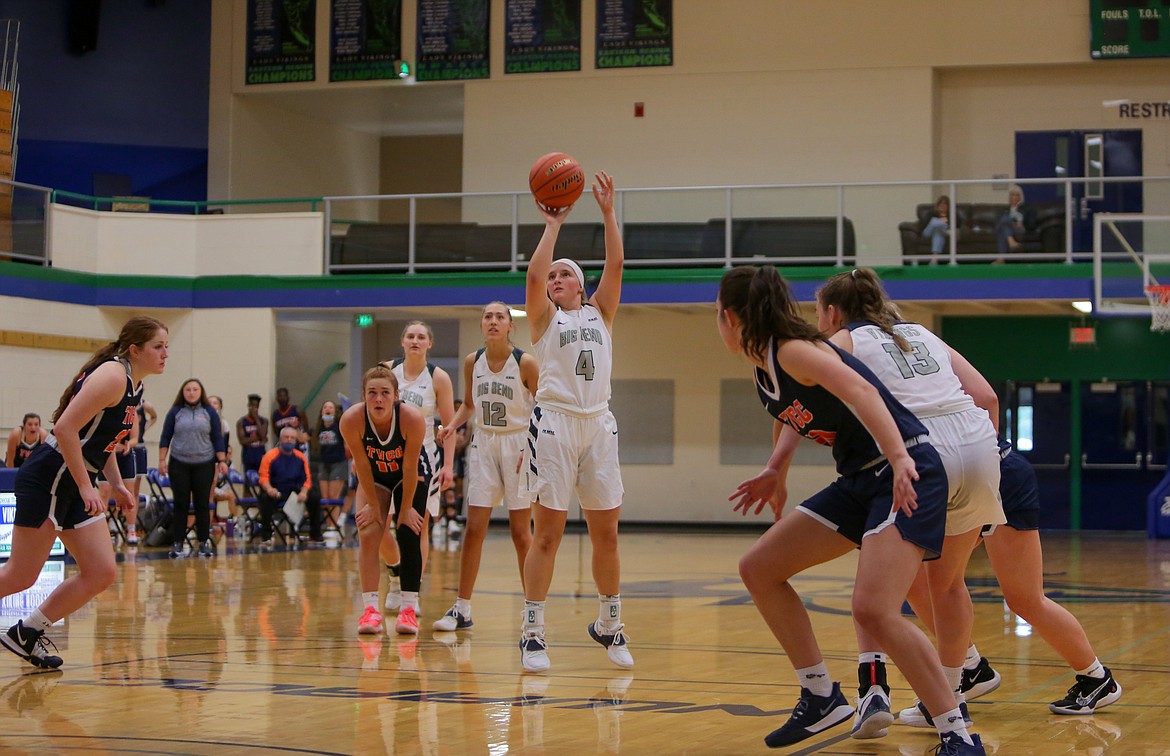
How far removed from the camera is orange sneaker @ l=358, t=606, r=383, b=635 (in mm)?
7568

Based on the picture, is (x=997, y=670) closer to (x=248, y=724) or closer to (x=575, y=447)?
(x=575, y=447)

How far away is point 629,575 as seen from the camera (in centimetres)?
1212

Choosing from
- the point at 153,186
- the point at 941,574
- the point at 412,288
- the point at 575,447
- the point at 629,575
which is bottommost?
the point at 629,575

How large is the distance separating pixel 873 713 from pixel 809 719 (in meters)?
0.23

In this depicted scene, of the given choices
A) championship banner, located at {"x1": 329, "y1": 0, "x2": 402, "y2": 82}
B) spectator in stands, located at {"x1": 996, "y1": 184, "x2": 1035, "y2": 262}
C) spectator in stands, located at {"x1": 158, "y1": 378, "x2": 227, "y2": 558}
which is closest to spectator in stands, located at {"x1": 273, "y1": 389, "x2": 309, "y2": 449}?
spectator in stands, located at {"x1": 158, "y1": 378, "x2": 227, "y2": 558}

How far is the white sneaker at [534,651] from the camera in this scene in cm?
638

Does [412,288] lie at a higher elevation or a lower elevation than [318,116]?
lower

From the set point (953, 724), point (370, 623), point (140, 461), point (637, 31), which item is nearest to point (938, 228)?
point (637, 31)

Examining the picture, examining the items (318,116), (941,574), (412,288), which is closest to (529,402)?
(941,574)

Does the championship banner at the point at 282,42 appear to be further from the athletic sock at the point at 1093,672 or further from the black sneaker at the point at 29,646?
the athletic sock at the point at 1093,672

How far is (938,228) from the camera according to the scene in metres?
17.4

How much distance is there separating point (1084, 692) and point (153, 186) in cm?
2296

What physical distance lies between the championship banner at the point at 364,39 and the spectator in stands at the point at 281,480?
30.9ft

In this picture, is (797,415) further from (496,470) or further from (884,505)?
(496,470)
